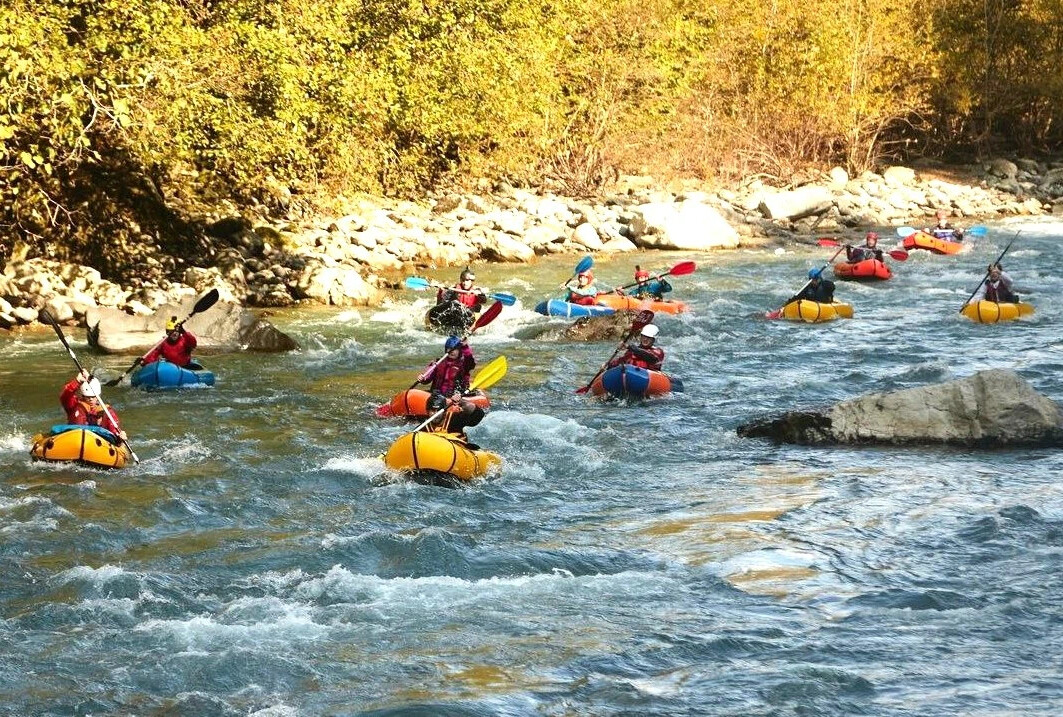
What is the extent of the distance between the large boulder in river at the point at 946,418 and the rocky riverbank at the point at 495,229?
899cm

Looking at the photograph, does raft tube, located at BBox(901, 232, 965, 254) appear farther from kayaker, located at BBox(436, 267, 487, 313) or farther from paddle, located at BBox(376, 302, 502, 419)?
paddle, located at BBox(376, 302, 502, 419)

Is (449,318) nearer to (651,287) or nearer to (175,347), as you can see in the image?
(651,287)

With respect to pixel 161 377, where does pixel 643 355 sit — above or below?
above

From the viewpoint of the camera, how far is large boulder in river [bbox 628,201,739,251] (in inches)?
1006

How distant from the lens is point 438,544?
8.10 m

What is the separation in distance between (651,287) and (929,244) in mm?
8327

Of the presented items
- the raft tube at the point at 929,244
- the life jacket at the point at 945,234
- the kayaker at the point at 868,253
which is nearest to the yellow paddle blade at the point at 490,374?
the kayaker at the point at 868,253

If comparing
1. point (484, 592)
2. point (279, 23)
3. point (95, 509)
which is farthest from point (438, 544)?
point (279, 23)

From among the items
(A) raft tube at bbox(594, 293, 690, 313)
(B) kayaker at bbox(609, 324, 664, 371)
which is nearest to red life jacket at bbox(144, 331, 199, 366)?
(B) kayaker at bbox(609, 324, 664, 371)

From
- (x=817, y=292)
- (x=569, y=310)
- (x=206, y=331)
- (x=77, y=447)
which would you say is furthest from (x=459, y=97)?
(x=77, y=447)

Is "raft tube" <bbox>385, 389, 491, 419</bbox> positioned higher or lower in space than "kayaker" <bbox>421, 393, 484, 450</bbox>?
lower

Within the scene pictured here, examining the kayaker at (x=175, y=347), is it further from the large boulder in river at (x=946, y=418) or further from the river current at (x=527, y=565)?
the large boulder in river at (x=946, y=418)

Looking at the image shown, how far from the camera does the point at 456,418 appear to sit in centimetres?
960

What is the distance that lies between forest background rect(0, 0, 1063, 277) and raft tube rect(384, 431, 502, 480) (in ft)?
17.8
